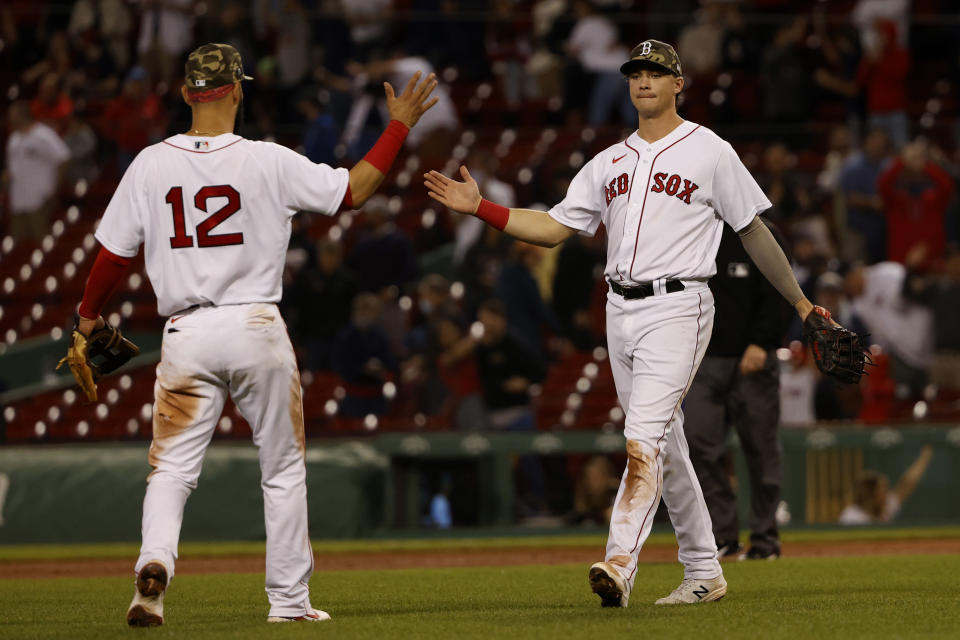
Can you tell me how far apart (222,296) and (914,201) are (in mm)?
11037

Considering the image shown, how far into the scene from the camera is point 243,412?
223 inches

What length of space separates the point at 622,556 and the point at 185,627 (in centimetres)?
169

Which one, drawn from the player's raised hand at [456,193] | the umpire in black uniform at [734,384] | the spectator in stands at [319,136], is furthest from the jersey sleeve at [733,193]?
the spectator in stands at [319,136]

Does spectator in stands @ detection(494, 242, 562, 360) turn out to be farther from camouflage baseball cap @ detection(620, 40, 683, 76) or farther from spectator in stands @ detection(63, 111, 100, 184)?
camouflage baseball cap @ detection(620, 40, 683, 76)

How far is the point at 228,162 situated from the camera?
566cm

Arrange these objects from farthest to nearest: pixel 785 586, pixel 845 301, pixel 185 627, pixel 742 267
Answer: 1. pixel 845 301
2. pixel 742 267
3. pixel 785 586
4. pixel 185 627

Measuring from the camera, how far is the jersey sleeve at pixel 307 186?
5676mm

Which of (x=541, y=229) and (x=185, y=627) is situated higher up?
(x=541, y=229)

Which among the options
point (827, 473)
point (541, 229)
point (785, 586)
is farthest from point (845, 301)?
point (541, 229)

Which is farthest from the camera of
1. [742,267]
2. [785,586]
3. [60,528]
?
[60,528]

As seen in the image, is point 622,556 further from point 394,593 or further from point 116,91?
point 116,91

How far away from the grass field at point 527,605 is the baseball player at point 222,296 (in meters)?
0.42

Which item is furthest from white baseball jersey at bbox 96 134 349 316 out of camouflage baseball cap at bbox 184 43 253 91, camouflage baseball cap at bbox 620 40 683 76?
camouflage baseball cap at bbox 620 40 683 76

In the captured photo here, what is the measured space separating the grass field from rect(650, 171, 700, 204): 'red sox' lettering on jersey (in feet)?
5.59
